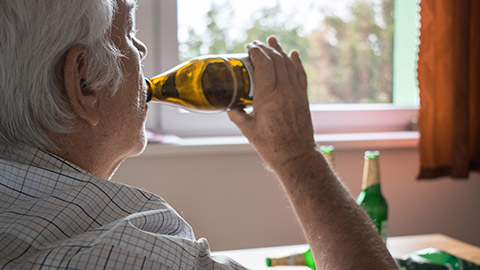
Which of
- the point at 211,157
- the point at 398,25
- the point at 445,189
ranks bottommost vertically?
the point at 445,189

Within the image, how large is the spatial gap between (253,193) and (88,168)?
1.04 m

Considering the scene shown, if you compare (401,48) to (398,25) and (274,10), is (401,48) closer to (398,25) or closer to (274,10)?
(398,25)

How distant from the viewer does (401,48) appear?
2.10 meters

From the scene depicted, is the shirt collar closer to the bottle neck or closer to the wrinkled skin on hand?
the wrinkled skin on hand

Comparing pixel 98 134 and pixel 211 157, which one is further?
pixel 211 157

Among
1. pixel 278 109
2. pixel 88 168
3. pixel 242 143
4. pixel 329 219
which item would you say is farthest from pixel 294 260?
pixel 242 143

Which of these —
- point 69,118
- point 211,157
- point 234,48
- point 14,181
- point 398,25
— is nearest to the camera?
point 14,181

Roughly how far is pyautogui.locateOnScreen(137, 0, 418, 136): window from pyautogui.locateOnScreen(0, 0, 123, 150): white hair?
1081 millimetres

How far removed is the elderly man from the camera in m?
0.53

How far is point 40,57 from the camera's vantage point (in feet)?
2.09

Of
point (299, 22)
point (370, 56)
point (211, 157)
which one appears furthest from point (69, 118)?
point (370, 56)

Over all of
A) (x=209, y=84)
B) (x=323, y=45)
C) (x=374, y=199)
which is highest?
(x=323, y=45)

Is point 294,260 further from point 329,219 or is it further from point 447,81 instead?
point 447,81

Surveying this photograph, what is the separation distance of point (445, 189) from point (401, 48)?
58 centimetres
